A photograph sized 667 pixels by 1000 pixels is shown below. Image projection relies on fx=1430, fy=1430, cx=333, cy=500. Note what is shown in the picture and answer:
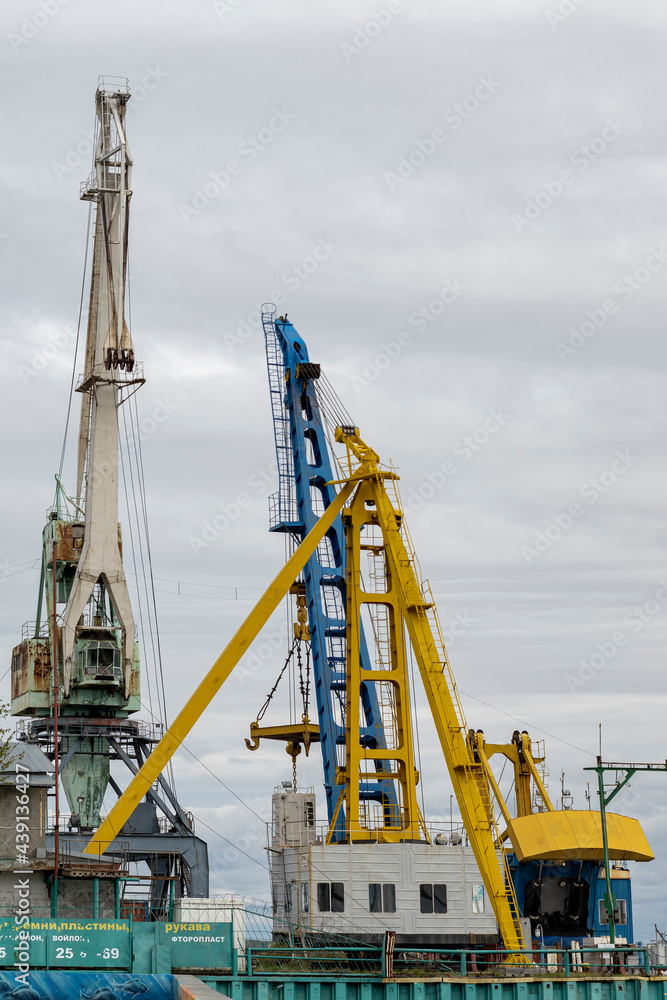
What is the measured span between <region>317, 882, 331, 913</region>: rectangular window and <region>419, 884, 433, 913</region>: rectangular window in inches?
125

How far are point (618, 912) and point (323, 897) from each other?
1425 centimetres

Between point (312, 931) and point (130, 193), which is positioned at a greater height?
point (130, 193)

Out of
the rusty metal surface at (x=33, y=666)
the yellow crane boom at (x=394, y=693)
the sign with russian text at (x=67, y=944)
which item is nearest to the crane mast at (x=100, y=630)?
the rusty metal surface at (x=33, y=666)

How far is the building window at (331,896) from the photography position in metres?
48.8

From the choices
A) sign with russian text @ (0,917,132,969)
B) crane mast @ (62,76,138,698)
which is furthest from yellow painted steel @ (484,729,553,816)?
sign with russian text @ (0,917,132,969)

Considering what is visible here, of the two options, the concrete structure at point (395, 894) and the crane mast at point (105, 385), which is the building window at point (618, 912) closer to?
the concrete structure at point (395, 894)

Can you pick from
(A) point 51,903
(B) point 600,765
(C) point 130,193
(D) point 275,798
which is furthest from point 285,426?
(A) point 51,903

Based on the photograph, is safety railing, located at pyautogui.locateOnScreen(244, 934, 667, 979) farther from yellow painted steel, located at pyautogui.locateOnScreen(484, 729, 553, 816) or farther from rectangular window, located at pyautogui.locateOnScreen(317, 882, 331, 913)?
yellow painted steel, located at pyautogui.locateOnScreen(484, 729, 553, 816)

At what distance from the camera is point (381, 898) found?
A: 48.8 meters

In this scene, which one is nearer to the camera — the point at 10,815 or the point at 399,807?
the point at 10,815

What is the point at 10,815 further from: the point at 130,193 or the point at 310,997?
the point at 130,193

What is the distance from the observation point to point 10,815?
46.1 meters

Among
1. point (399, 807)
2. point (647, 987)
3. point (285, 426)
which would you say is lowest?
point (647, 987)

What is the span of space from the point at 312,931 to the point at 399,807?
350 inches
